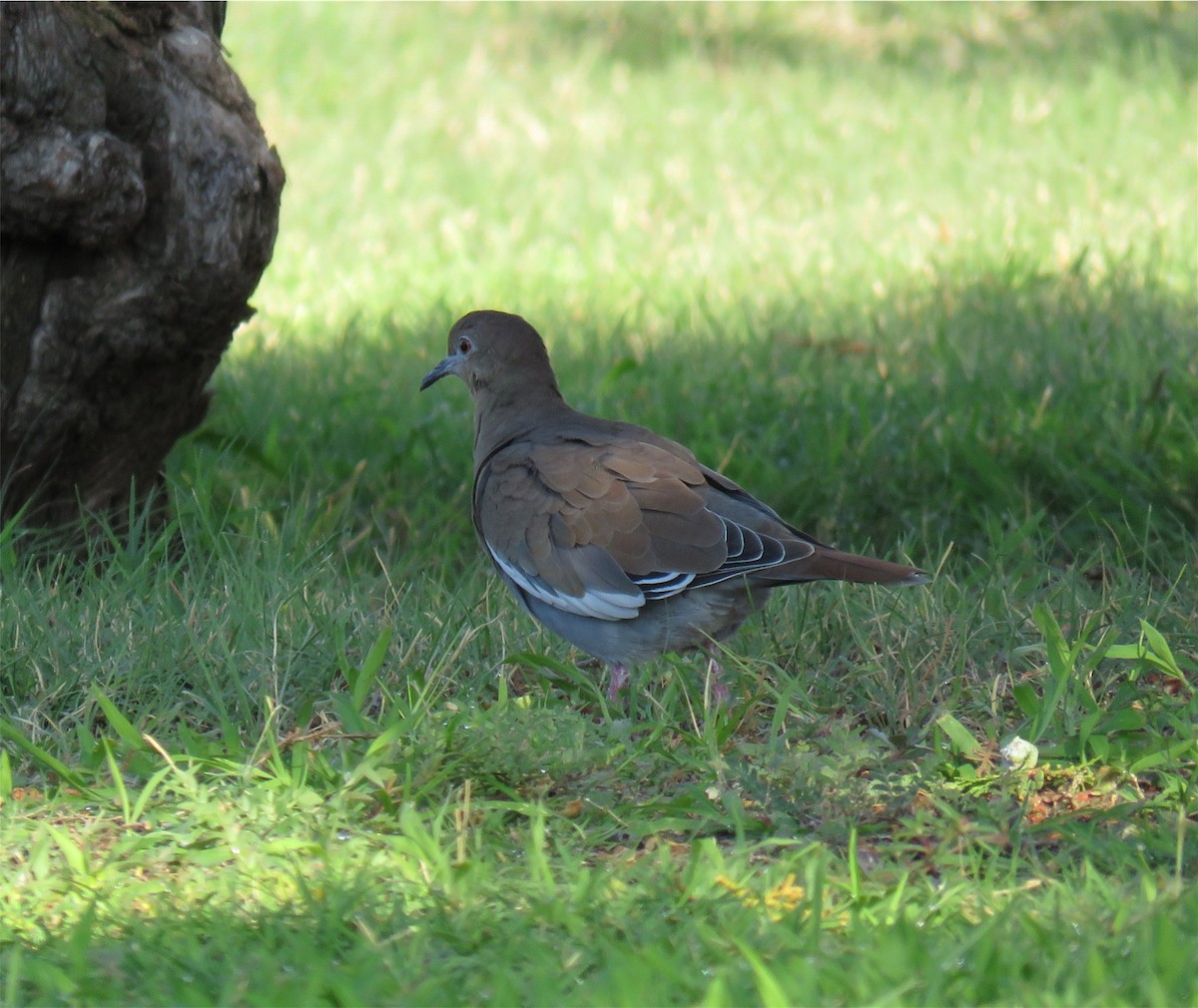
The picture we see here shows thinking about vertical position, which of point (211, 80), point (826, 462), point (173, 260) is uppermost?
point (211, 80)

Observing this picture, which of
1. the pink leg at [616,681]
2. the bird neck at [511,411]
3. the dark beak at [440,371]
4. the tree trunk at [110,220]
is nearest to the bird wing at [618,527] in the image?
the pink leg at [616,681]

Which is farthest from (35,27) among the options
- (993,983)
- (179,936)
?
(993,983)

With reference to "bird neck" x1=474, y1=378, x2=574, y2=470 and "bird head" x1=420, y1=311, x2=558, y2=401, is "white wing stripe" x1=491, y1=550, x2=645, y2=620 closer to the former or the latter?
"bird neck" x1=474, y1=378, x2=574, y2=470

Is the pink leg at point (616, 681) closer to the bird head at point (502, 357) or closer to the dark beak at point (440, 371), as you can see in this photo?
the bird head at point (502, 357)

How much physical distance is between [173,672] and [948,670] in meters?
1.96

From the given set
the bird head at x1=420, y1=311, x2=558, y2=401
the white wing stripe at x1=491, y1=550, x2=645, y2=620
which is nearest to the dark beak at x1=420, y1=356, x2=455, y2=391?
the bird head at x1=420, y1=311, x2=558, y2=401

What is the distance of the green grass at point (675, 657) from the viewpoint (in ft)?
9.30

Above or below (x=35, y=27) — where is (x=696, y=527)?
below

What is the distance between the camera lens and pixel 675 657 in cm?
430

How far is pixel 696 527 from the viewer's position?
13.9 ft

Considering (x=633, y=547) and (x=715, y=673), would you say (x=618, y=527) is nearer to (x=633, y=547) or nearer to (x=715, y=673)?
(x=633, y=547)

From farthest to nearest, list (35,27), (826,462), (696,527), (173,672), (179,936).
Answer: (826,462)
(35,27)
(696,527)
(173,672)
(179,936)

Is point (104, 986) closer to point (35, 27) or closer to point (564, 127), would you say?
point (35, 27)

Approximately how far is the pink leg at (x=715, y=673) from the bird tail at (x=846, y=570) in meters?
0.27
